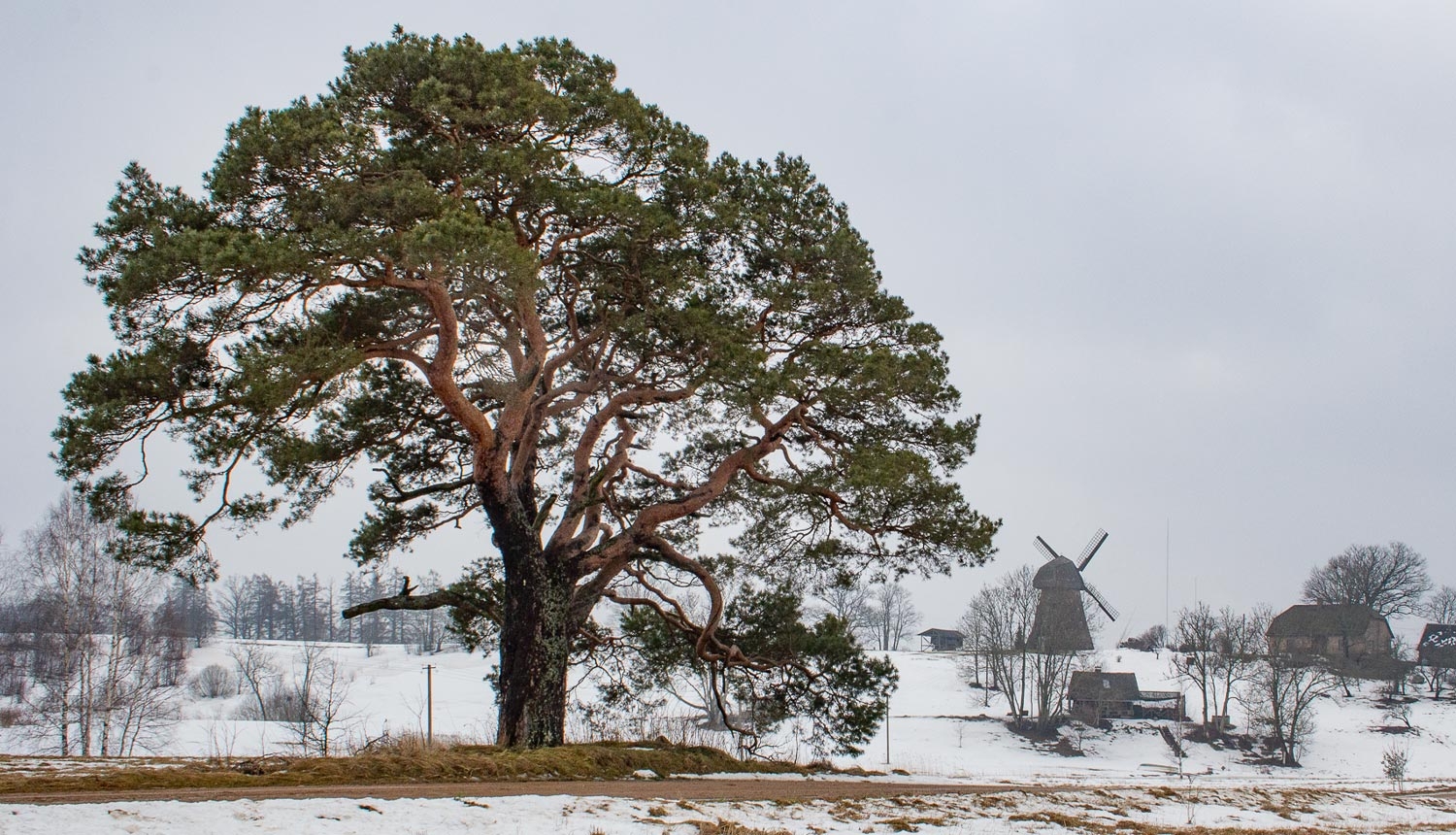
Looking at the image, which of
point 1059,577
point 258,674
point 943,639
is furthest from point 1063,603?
point 258,674

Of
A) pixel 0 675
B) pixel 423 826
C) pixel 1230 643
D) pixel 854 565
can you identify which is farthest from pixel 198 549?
pixel 1230 643

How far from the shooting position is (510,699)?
13.0 metres

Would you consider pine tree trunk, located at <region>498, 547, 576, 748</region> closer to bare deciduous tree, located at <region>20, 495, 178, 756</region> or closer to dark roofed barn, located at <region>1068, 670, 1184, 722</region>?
bare deciduous tree, located at <region>20, 495, 178, 756</region>

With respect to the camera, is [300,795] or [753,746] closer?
[300,795]

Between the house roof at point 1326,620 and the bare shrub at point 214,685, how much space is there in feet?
210

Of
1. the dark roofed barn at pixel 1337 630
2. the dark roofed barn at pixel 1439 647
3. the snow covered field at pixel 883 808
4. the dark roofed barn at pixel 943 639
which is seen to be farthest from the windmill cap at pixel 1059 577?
the dark roofed barn at pixel 943 639

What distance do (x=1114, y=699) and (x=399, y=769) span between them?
51.3 m

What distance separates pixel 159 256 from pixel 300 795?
554cm

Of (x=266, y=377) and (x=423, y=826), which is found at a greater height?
(x=266, y=377)

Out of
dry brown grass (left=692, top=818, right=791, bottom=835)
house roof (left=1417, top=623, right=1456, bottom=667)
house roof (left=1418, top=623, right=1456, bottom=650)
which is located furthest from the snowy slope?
dry brown grass (left=692, top=818, right=791, bottom=835)

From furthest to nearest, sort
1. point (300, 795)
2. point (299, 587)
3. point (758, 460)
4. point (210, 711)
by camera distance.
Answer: point (299, 587), point (210, 711), point (758, 460), point (300, 795)

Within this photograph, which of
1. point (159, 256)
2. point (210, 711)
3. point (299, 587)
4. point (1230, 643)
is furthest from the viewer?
point (299, 587)

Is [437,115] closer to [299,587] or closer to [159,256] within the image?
[159,256]

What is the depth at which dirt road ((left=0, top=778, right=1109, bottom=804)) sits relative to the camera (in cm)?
751
